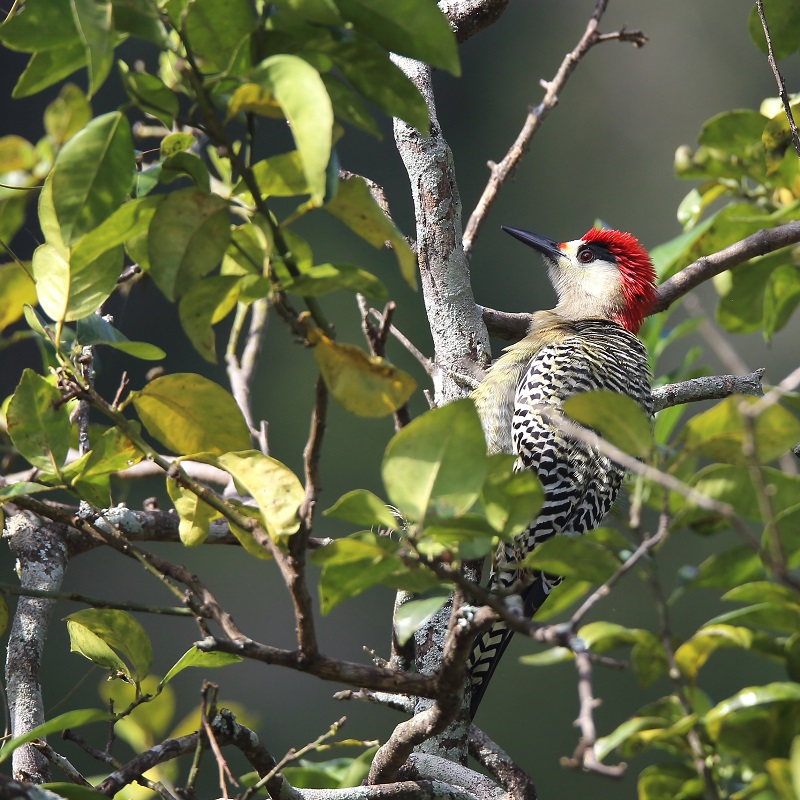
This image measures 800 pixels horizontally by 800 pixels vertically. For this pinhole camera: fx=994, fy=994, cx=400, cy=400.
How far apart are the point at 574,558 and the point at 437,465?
17cm

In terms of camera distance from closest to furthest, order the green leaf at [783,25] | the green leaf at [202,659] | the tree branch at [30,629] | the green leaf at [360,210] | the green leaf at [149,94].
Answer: the green leaf at [149,94], the green leaf at [360,210], the green leaf at [202,659], the tree branch at [30,629], the green leaf at [783,25]

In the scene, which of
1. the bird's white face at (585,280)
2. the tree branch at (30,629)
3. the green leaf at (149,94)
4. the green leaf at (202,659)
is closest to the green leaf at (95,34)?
the green leaf at (149,94)

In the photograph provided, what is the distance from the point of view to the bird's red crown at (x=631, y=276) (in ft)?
11.3

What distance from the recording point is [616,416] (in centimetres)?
93

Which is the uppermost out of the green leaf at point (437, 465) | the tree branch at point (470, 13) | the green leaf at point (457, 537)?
the tree branch at point (470, 13)

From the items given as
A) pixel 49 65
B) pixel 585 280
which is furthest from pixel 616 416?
pixel 585 280

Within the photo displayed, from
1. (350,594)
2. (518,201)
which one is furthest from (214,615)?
(518,201)

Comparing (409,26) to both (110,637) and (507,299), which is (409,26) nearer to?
(110,637)

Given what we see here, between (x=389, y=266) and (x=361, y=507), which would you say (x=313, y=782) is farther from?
(x=389, y=266)

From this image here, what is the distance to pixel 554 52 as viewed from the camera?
8727mm

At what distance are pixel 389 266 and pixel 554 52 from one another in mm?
3228

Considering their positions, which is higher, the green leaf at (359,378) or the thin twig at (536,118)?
the thin twig at (536,118)

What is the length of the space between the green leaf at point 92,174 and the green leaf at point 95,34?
0.13 metres

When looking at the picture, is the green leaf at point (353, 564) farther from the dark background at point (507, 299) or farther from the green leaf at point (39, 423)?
the dark background at point (507, 299)
